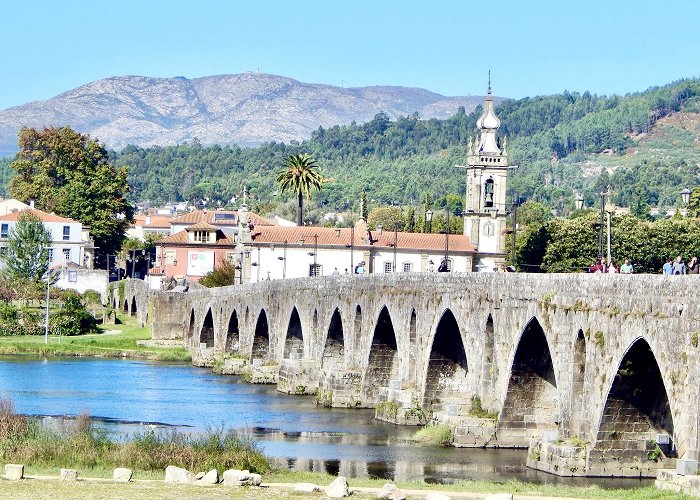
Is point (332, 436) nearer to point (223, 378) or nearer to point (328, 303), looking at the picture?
point (328, 303)

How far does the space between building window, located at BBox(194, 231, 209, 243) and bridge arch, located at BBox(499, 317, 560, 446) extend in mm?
96879

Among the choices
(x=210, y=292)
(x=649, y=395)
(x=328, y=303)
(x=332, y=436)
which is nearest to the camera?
(x=649, y=395)

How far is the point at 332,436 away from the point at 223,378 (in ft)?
107

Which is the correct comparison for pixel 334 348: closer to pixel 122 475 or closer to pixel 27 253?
pixel 122 475

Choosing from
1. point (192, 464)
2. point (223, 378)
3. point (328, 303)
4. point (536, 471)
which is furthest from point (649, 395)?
point (223, 378)

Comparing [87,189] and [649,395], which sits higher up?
[87,189]

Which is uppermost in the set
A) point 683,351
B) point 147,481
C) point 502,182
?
point 502,182

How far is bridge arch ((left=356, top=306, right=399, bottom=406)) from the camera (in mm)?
69688

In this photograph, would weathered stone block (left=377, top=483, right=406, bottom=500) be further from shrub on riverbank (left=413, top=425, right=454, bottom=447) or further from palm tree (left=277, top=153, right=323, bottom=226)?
palm tree (left=277, top=153, right=323, bottom=226)

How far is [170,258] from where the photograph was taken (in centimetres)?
14875

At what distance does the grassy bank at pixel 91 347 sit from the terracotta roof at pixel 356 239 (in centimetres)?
1526

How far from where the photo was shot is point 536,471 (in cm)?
4778

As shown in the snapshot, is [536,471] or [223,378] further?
[223,378]

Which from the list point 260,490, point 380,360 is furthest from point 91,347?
point 260,490
